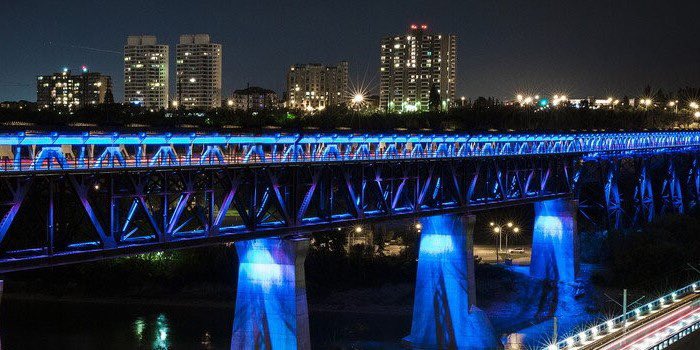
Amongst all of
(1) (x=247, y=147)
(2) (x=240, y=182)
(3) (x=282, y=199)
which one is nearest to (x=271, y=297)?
(3) (x=282, y=199)

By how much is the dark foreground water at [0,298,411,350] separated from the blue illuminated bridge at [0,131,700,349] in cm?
800

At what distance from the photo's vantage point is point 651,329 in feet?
169

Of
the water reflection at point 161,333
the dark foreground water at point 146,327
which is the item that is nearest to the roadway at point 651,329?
the dark foreground water at point 146,327

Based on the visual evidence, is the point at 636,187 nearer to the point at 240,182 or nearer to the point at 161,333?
the point at 161,333

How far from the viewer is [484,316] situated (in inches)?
2741

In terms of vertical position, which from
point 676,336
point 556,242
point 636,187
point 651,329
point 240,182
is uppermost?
point 240,182

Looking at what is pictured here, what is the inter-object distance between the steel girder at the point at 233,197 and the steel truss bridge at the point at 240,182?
8cm

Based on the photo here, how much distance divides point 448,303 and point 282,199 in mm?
18513

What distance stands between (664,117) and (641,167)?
227 ft

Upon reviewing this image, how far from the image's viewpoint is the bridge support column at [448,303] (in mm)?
68875

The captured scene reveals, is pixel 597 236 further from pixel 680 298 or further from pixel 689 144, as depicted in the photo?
pixel 680 298

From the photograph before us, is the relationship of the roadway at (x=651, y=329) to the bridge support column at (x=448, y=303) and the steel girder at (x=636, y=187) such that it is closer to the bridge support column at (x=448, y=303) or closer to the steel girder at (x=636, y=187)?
the bridge support column at (x=448, y=303)

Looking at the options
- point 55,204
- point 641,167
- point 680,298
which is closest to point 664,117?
point 641,167

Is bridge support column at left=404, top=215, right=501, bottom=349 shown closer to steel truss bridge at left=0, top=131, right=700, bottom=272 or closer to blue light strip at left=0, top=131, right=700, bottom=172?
steel truss bridge at left=0, top=131, right=700, bottom=272
